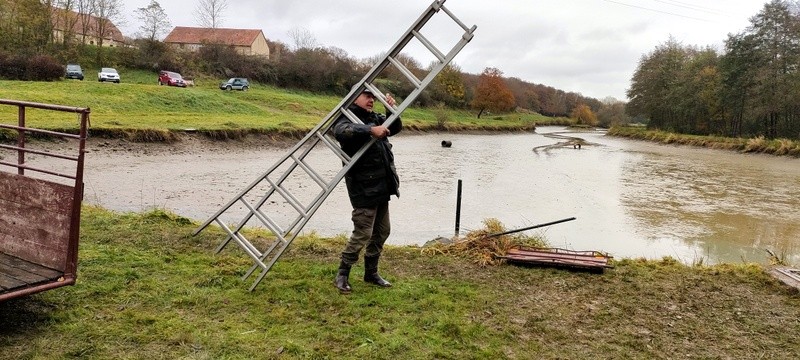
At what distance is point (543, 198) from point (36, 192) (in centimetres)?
1287

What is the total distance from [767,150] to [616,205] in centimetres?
3112

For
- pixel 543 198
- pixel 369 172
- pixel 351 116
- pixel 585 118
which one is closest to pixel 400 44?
pixel 351 116

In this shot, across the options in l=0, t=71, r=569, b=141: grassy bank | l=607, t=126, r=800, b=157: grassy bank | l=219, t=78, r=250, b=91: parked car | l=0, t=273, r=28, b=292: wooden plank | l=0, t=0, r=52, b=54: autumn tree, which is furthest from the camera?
l=219, t=78, r=250, b=91: parked car

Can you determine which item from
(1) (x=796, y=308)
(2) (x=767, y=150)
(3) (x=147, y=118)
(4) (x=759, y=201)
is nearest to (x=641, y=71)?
(2) (x=767, y=150)

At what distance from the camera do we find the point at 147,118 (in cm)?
2331

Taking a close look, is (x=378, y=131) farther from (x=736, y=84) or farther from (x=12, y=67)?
(x=736, y=84)

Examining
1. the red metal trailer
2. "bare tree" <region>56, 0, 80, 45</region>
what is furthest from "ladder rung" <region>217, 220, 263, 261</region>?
"bare tree" <region>56, 0, 80, 45</region>

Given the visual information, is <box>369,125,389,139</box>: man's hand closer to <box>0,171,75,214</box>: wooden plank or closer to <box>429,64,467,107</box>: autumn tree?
<box>0,171,75,214</box>: wooden plank

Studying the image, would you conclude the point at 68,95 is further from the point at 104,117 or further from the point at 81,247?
the point at 81,247

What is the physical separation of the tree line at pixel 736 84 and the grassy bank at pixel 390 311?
42.4 m

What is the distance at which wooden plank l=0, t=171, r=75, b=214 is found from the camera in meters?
4.01

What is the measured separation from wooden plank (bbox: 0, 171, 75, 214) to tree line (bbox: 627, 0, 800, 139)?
4689 cm

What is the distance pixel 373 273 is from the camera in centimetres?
547

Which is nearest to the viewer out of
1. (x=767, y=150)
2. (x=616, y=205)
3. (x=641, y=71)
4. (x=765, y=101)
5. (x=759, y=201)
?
(x=616, y=205)
